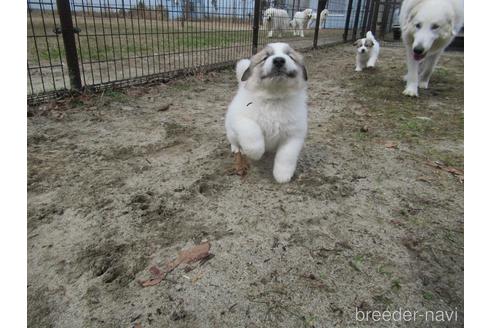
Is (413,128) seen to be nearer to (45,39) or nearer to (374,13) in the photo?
(45,39)

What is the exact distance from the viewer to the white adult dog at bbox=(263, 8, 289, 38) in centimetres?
740

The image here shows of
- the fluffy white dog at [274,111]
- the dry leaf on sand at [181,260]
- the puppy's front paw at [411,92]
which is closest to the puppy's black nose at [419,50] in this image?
the puppy's front paw at [411,92]

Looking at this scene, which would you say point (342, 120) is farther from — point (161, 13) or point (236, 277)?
point (161, 13)

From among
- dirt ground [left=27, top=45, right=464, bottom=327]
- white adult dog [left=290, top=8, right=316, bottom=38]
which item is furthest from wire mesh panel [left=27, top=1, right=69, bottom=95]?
white adult dog [left=290, top=8, right=316, bottom=38]

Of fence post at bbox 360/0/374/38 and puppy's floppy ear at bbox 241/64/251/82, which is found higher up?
fence post at bbox 360/0/374/38

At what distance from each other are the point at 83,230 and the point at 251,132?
1.13 m

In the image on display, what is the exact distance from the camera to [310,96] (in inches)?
178

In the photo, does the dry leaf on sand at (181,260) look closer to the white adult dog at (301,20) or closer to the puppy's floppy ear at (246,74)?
the puppy's floppy ear at (246,74)

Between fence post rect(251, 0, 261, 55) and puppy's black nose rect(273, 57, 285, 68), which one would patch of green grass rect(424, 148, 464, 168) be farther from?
fence post rect(251, 0, 261, 55)

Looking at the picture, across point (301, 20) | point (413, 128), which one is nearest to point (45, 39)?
point (413, 128)

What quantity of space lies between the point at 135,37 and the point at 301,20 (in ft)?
18.5

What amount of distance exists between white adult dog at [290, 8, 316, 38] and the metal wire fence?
0.17m

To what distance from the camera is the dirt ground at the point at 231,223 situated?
4.45 feet

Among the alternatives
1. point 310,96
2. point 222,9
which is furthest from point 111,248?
point 222,9
